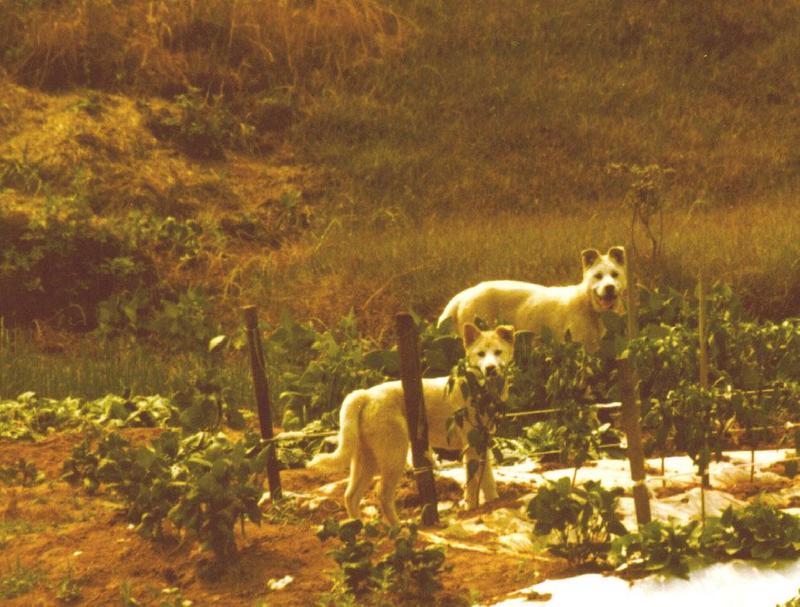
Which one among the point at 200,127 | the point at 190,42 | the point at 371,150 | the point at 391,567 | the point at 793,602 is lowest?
the point at 793,602

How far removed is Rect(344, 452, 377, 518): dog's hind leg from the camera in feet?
25.8

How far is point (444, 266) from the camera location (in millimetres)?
15359

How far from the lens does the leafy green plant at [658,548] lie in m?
6.77

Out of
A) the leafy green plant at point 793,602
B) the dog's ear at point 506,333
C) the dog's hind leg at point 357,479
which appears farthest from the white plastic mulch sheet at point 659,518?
the dog's ear at point 506,333

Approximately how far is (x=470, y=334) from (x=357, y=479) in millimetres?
1218

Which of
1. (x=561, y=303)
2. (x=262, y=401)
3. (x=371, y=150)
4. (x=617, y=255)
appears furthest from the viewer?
(x=371, y=150)

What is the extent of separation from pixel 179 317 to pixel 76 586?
25.2ft

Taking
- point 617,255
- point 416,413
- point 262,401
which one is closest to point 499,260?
point 617,255

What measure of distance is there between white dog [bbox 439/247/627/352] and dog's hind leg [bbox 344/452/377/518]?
9.75 ft

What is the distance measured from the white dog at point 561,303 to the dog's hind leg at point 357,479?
2.97 m

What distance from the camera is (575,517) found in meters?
6.97

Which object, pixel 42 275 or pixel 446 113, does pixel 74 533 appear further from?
pixel 446 113

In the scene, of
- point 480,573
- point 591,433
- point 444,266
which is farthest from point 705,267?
point 480,573

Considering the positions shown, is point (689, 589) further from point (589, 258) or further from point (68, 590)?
point (589, 258)
